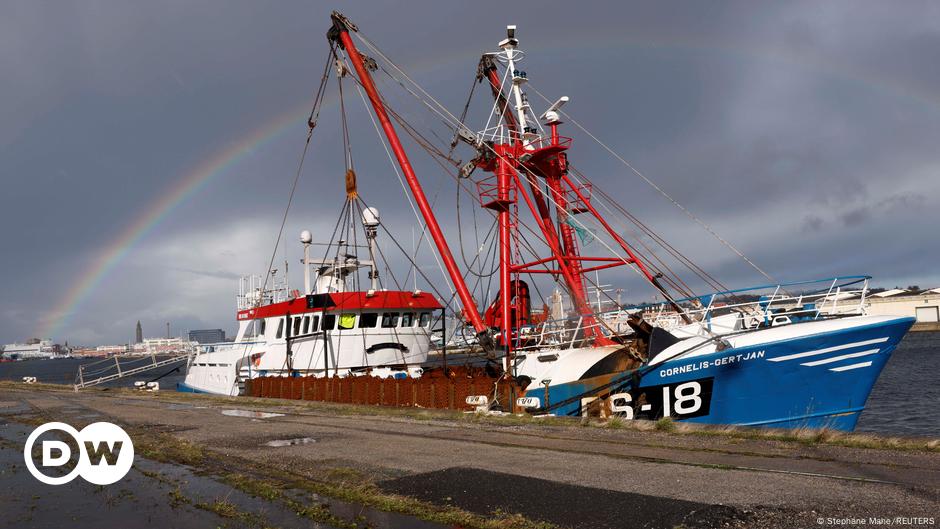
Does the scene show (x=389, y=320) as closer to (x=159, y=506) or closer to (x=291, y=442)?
(x=291, y=442)

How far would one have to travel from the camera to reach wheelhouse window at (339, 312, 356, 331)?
3225 centimetres

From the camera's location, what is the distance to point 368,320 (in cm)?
3266

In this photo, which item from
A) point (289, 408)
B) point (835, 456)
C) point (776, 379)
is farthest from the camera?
point (289, 408)

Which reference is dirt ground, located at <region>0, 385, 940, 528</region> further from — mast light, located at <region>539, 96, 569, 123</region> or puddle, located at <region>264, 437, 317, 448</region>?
mast light, located at <region>539, 96, 569, 123</region>

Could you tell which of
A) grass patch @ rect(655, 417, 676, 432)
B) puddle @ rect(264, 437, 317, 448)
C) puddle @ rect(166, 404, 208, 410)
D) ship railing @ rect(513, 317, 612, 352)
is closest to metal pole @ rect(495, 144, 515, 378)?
ship railing @ rect(513, 317, 612, 352)

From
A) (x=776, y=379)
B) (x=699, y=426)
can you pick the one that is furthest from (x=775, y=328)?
(x=699, y=426)

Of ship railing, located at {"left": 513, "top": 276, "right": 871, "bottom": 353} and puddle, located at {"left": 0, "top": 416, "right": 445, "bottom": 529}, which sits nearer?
puddle, located at {"left": 0, "top": 416, "right": 445, "bottom": 529}

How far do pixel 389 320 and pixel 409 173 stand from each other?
7.62 m

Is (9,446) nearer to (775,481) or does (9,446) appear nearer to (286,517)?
(286,517)

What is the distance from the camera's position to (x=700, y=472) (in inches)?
378

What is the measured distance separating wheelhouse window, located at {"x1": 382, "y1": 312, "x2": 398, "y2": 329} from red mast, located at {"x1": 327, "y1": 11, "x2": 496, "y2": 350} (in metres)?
5.76

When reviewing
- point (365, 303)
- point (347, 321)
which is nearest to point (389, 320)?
point (365, 303)

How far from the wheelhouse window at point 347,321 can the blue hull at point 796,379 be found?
18594 millimetres

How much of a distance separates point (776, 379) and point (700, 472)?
8.04 m
